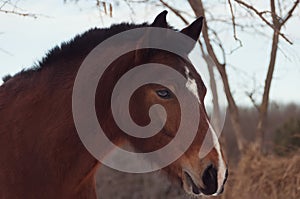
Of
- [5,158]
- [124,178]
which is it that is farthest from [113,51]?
[124,178]

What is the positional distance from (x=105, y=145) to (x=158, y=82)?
48 cm

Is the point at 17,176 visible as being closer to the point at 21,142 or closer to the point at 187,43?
the point at 21,142

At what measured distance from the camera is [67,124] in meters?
3.45

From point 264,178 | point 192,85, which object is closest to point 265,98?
point 264,178

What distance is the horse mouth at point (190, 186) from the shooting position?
3211 millimetres

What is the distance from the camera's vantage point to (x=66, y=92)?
3496 mm

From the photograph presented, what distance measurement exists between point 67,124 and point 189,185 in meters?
0.76

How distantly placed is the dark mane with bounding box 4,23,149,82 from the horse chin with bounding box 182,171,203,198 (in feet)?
2.93

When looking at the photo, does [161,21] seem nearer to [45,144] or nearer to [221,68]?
[45,144]

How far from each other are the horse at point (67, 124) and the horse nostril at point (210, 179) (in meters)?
0.12

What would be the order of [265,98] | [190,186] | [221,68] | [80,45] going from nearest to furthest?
[190,186], [80,45], [221,68], [265,98]

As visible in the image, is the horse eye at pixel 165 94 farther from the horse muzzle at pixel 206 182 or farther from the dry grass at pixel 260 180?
the dry grass at pixel 260 180

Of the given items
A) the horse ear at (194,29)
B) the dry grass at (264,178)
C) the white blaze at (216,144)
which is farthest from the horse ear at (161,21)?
the dry grass at (264,178)

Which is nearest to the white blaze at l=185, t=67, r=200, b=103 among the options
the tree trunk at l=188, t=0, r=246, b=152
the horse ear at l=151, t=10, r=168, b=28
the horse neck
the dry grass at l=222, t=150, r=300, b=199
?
the horse ear at l=151, t=10, r=168, b=28
